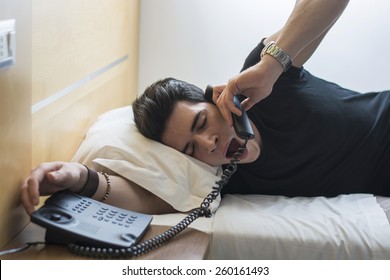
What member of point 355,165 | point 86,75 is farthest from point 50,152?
point 355,165

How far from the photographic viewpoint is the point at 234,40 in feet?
7.90

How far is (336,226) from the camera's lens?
4.22 feet

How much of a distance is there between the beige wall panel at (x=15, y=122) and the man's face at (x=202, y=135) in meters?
0.44

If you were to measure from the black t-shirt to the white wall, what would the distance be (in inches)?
29.8

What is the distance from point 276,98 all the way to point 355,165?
1.07ft

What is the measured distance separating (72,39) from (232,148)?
0.56m

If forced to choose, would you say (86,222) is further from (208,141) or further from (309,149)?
(309,149)

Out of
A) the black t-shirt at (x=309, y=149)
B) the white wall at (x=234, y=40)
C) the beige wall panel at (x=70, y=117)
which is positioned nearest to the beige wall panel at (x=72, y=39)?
the beige wall panel at (x=70, y=117)

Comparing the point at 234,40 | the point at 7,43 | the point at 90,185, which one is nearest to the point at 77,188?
the point at 90,185

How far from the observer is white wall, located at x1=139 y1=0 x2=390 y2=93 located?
234cm

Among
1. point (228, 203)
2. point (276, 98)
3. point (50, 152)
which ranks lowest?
point (228, 203)

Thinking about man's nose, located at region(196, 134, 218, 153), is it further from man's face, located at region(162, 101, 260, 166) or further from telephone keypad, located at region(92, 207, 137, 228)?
telephone keypad, located at region(92, 207, 137, 228)

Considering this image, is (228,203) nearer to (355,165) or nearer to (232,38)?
(355,165)
